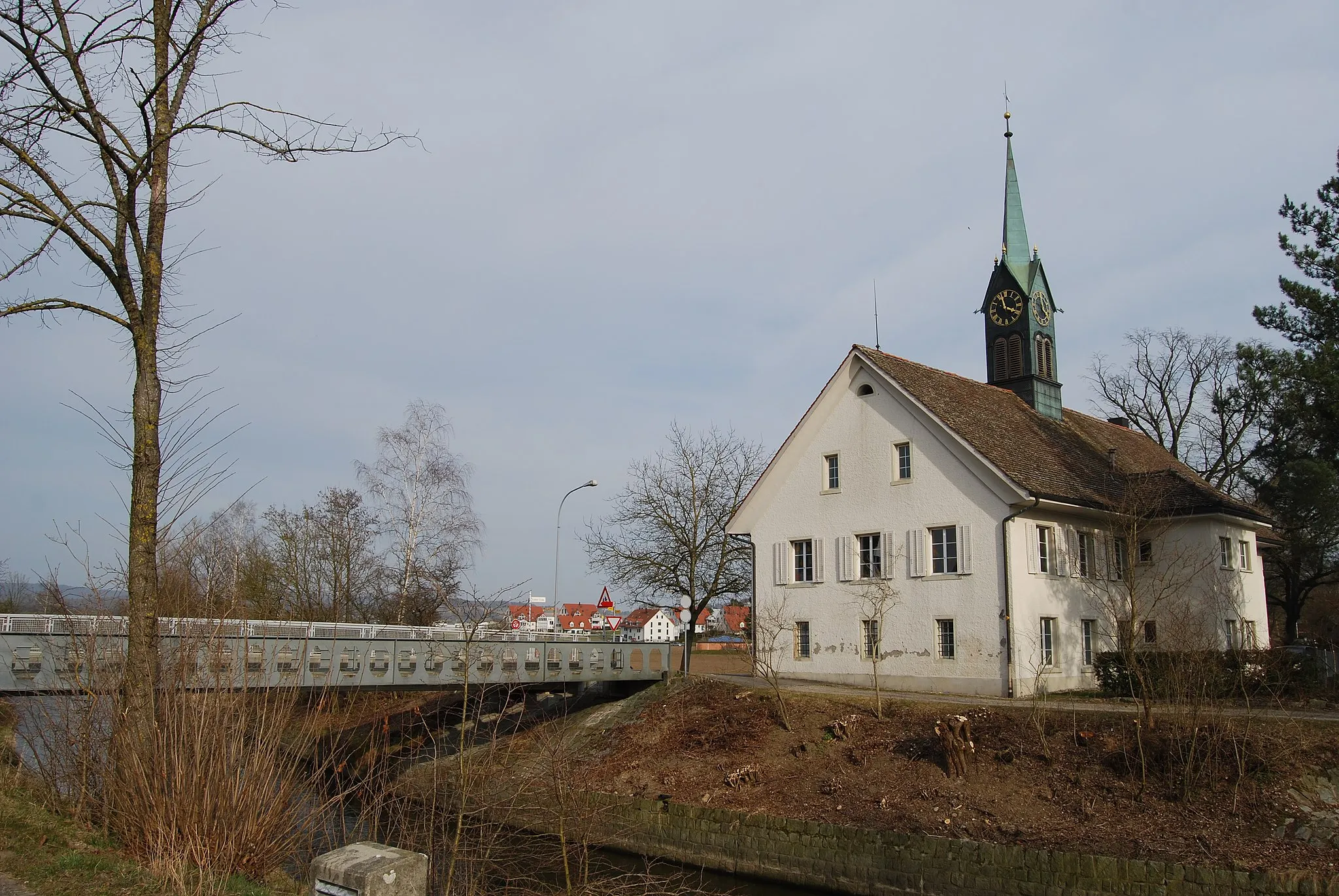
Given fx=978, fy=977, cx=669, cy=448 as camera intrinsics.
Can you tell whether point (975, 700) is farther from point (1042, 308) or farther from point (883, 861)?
point (1042, 308)

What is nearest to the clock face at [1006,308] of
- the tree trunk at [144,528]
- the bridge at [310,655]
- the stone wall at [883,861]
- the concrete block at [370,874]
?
the bridge at [310,655]

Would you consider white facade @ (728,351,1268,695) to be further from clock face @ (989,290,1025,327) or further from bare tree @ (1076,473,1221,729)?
clock face @ (989,290,1025,327)

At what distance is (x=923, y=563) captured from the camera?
25516 mm

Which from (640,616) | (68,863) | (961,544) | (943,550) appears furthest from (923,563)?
(68,863)

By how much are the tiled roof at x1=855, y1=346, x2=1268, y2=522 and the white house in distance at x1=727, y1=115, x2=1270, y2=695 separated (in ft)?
0.28

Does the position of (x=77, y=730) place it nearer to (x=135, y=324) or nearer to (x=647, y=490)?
(x=135, y=324)

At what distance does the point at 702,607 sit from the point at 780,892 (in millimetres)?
23000

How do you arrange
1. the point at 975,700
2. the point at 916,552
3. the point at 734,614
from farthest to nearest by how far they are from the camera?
the point at 734,614
the point at 916,552
the point at 975,700

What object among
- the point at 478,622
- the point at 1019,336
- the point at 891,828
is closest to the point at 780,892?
the point at 891,828

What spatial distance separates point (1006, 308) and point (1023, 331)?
967mm

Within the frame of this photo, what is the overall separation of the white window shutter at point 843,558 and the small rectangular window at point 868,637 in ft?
4.50

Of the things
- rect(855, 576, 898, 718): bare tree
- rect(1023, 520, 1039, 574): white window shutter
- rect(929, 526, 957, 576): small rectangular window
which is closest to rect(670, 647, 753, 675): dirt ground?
rect(855, 576, 898, 718): bare tree

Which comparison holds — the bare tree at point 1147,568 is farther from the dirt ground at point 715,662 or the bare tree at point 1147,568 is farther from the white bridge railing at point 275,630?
the white bridge railing at point 275,630

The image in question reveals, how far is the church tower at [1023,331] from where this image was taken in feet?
108
